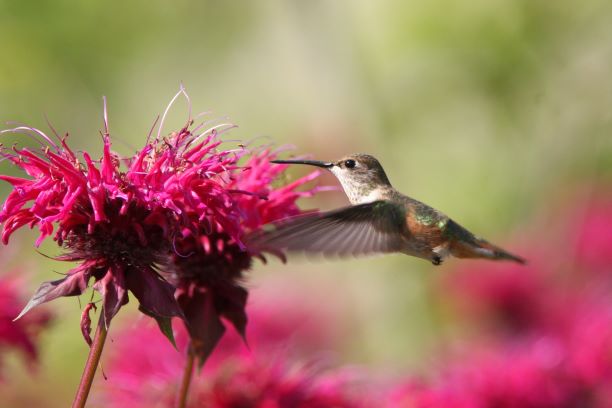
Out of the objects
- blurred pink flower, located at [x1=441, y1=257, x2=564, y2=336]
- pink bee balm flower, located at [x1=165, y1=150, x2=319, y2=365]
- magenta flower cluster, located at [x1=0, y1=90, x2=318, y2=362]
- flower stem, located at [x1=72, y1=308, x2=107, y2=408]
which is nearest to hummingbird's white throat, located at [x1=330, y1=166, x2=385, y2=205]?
pink bee balm flower, located at [x1=165, y1=150, x2=319, y2=365]

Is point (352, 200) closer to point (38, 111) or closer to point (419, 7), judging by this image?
point (419, 7)

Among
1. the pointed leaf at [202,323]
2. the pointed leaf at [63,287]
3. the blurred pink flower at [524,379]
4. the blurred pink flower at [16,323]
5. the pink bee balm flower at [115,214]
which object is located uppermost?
the pink bee balm flower at [115,214]

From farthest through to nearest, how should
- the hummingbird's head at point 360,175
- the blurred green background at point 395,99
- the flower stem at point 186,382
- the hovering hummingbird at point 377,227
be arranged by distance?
the blurred green background at point 395,99 < the hummingbird's head at point 360,175 < the hovering hummingbird at point 377,227 < the flower stem at point 186,382

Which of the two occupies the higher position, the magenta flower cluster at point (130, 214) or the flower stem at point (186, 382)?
the magenta flower cluster at point (130, 214)

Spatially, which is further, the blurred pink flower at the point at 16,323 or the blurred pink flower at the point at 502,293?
the blurred pink flower at the point at 502,293

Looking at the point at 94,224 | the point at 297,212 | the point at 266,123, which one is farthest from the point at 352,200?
the point at 266,123

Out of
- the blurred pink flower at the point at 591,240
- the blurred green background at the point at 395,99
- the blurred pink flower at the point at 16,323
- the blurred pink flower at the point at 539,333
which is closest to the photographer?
the blurred pink flower at the point at 16,323

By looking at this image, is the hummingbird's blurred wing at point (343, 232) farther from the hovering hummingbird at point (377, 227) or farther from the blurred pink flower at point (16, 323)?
the blurred pink flower at point (16, 323)

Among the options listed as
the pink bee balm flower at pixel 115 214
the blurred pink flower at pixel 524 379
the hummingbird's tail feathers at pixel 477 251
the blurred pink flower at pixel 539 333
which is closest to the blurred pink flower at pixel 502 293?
the blurred pink flower at pixel 539 333

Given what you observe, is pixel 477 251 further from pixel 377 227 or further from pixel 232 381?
pixel 232 381
